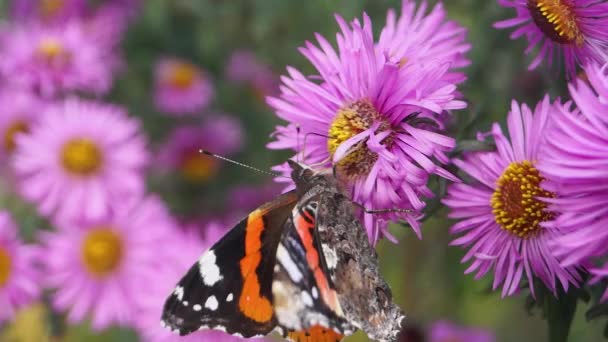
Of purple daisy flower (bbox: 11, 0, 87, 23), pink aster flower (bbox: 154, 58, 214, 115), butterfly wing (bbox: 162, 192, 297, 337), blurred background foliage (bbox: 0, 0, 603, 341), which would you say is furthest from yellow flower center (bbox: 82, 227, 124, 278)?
butterfly wing (bbox: 162, 192, 297, 337)

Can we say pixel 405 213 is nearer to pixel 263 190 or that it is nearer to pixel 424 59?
pixel 424 59

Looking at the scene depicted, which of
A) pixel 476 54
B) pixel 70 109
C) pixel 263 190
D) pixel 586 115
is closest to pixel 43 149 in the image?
pixel 70 109

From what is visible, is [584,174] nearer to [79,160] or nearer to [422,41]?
[422,41]

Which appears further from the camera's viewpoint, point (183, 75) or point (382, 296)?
point (183, 75)

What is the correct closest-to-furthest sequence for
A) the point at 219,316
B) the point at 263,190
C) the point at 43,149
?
the point at 219,316 → the point at 43,149 → the point at 263,190

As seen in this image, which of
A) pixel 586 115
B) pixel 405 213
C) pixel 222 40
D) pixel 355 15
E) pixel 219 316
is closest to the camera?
pixel 586 115

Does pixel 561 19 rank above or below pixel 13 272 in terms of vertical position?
below

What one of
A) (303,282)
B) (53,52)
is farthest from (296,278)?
(53,52)

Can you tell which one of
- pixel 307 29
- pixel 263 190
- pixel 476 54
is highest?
pixel 307 29

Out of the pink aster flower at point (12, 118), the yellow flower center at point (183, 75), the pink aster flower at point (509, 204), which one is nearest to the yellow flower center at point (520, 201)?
the pink aster flower at point (509, 204)
